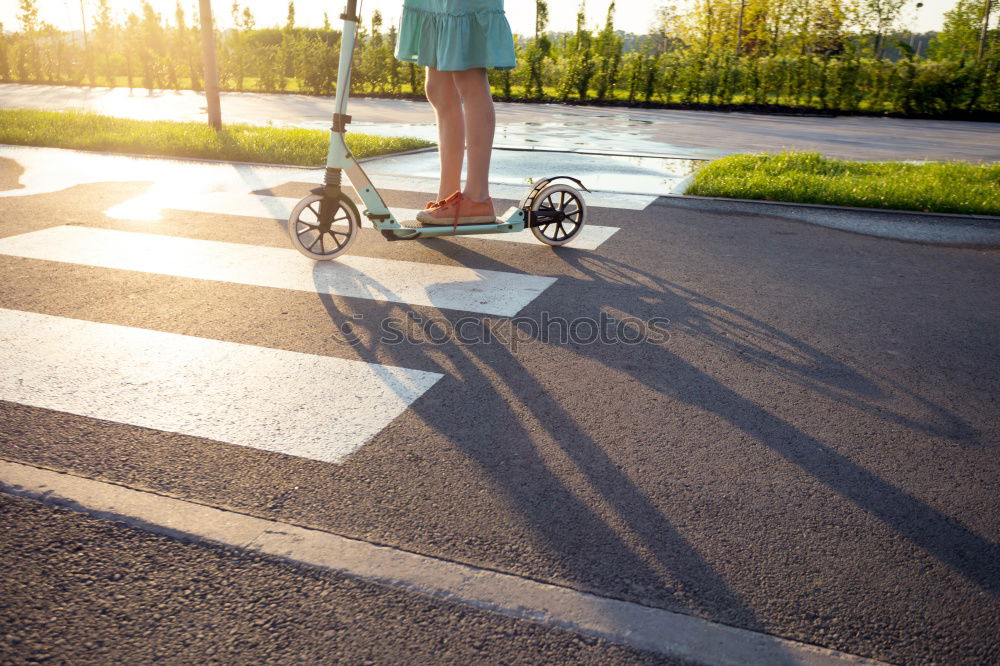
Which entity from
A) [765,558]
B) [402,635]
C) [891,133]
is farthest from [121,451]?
[891,133]

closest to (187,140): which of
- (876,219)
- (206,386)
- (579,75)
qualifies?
(206,386)

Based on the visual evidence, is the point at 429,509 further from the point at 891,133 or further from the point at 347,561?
the point at 891,133

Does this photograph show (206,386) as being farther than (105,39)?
No

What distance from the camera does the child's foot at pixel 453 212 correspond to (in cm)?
495

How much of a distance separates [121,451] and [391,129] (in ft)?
37.7

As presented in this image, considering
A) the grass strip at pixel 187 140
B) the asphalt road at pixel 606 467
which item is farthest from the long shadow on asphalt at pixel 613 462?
the grass strip at pixel 187 140

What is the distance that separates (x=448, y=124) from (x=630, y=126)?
10459 millimetres

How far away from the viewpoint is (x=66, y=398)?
117 inches

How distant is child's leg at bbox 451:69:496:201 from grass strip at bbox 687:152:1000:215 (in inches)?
119

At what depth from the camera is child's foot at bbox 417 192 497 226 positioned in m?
4.95

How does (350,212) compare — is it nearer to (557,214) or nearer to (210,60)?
(557,214)

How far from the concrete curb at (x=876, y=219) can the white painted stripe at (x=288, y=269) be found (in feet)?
9.32

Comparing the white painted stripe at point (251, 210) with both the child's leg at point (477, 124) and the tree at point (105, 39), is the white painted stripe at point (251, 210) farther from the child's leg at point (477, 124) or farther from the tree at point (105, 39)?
the tree at point (105, 39)

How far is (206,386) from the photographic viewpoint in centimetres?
312
